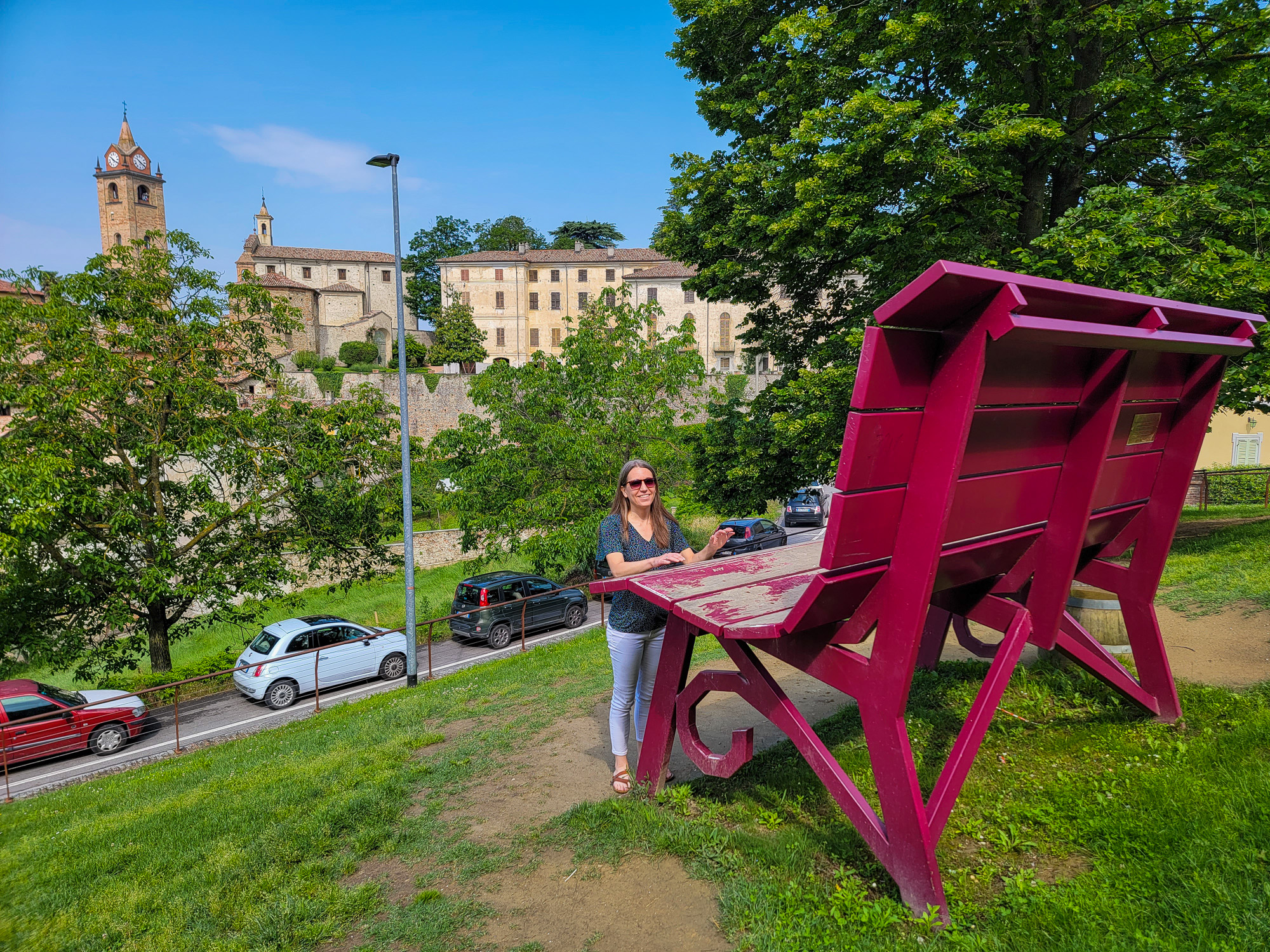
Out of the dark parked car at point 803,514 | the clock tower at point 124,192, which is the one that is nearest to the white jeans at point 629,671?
the dark parked car at point 803,514

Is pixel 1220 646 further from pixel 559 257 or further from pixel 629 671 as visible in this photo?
pixel 559 257

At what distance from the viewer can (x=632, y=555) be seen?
4254mm

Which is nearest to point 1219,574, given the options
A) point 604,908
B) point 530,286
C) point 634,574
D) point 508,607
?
point 634,574

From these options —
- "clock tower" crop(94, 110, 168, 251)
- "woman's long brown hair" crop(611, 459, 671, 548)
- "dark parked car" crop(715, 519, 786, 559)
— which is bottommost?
"dark parked car" crop(715, 519, 786, 559)

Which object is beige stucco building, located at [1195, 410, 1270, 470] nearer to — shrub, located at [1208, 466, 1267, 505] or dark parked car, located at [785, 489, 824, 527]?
shrub, located at [1208, 466, 1267, 505]

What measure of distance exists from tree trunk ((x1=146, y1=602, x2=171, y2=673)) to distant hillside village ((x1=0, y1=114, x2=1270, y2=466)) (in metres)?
48.3

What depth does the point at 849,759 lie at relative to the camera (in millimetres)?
4062

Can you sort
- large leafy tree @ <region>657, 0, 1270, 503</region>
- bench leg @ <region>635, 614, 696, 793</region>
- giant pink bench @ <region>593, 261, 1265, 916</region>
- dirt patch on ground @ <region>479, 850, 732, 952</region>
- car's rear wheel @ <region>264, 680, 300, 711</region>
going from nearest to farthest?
1. giant pink bench @ <region>593, 261, 1265, 916</region>
2. dirt patch on ground @ <region>479, 850, 732, 952</region>
3. bench leg @ <region>635, 614, 696, 793</region>
4. large leafy tree @ <region>657, 0, 1270, 503</region>
5. car's rear wheel @ <region>264, 680, 300, 711</region>

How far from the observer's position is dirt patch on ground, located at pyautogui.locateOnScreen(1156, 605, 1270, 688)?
189 inches

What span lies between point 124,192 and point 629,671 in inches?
3830

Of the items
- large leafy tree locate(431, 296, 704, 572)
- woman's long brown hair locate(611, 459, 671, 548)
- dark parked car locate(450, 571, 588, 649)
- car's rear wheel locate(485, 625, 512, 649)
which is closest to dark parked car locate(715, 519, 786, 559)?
large leafy tree locate(431, 296, 704, 572)

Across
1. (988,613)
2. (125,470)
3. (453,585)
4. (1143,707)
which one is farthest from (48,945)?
(453,585)

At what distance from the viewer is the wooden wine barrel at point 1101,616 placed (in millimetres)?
5113

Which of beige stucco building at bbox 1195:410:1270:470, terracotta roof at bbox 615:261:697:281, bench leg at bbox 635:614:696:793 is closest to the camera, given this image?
bench leg at bbox 635:614:696:793
